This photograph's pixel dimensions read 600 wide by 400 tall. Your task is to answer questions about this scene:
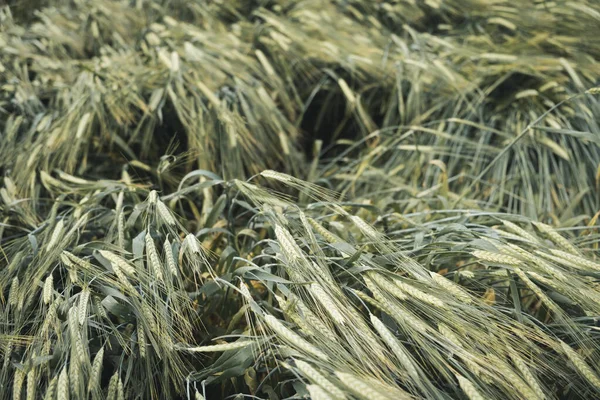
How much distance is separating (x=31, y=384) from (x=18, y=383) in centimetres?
4

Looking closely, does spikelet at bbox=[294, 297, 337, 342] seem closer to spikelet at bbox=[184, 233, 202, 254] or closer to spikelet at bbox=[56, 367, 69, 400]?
spikelet at bbox=[184, 233, 202, 254]

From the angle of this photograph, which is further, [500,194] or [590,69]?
[590,69]

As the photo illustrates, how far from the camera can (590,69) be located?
1791 millimetres

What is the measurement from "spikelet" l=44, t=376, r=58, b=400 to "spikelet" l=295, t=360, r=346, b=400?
1.37ft

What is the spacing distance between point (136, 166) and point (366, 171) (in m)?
0.68

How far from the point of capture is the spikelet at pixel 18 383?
92 cm

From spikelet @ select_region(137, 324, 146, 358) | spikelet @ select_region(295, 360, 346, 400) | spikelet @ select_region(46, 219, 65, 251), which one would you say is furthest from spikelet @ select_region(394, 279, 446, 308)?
spikelet @ select_region(46, 219, 65, 251)

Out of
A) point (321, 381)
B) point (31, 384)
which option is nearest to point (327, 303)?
point (321, 381)

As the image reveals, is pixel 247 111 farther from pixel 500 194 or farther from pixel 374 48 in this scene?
pixel 500 194

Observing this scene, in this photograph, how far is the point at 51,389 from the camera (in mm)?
894

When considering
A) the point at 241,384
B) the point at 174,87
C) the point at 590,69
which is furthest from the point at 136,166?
the point at 590,69

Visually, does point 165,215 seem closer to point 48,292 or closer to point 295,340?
point 48,292

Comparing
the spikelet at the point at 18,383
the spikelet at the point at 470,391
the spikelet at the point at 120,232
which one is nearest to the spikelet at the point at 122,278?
the spikelet at the point at 120,232

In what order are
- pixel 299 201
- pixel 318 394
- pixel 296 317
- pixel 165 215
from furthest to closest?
pixel 299 201 < pixel 165 215 < pixel 296 317 < pixel 318 394
